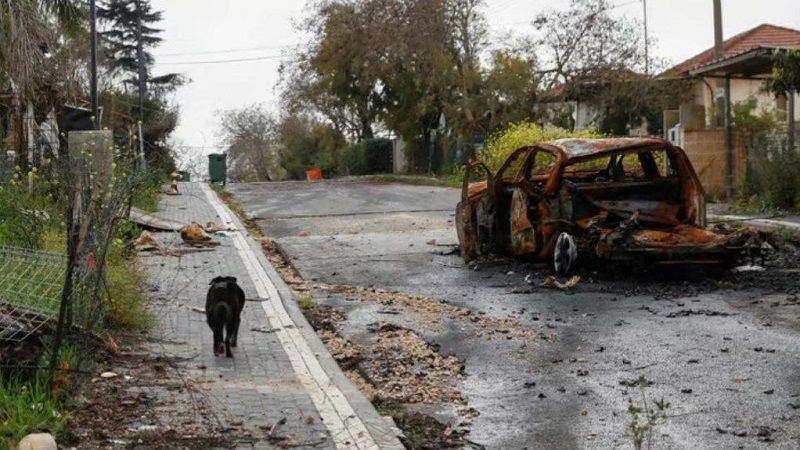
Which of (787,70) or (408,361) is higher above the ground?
(787,70)

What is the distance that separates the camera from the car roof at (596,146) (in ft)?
42.5

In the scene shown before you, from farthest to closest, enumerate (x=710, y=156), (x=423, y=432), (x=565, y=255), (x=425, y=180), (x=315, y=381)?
1. (x=425, y=180)
2. (x=710, y=156)
3. (x=565, y=255)
4. (x=315, y=381)
5. (x=423, y=432)

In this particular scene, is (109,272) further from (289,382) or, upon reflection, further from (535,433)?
(535,433)

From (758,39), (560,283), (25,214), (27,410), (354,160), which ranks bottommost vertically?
(560,283)

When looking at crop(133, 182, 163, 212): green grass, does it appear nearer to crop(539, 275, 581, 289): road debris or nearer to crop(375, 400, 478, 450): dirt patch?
crop(539, 275, 581, 289): road debris

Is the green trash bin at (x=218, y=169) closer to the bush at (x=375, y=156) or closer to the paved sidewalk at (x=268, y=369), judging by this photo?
the bush at (x=375, y=156)

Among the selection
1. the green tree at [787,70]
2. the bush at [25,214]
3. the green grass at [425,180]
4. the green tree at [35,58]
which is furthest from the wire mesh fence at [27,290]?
the green grass at [425,180]

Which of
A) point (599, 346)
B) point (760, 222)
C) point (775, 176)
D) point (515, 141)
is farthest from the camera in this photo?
point (515, 141)

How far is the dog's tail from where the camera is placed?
805cm

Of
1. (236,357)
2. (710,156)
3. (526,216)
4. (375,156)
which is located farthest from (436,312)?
(375,156)

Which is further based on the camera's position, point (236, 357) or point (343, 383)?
point (236, 357)

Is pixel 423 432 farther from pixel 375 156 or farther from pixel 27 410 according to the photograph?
pixel 375 156

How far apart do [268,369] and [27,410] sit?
93.2 inches

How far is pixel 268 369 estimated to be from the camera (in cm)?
770
